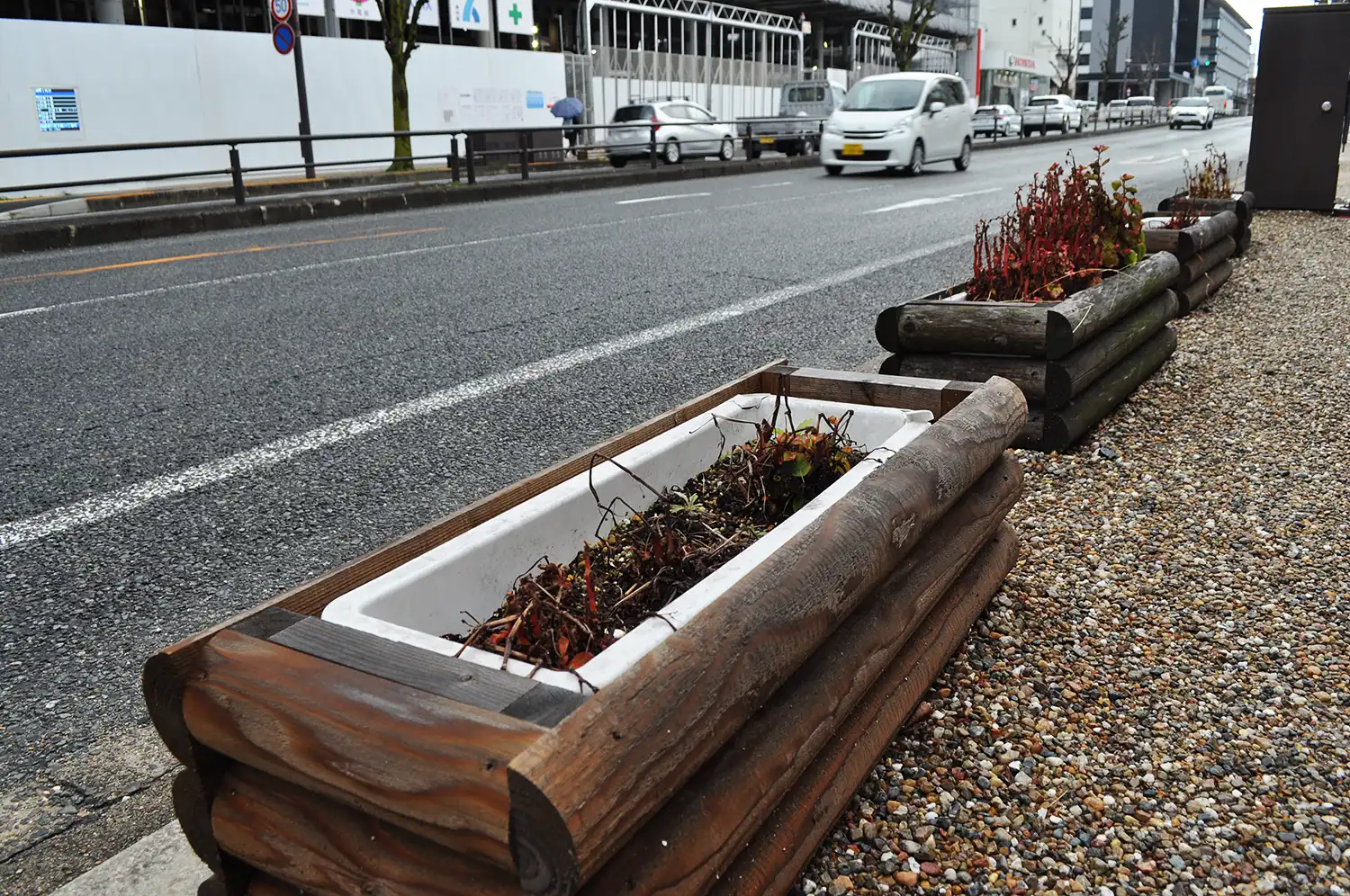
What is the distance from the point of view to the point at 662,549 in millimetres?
2205

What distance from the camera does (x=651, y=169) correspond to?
791 inches

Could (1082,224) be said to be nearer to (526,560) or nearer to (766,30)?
(526,560)

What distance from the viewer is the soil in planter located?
1.88 metres

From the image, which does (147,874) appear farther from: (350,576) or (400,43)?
(400,43)

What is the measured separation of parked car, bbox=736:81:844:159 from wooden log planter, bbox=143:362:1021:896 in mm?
21141

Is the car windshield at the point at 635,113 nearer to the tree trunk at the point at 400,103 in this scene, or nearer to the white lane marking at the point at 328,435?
the tree trunk at the point at 400,103

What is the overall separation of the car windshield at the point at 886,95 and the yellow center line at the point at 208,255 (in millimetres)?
9818

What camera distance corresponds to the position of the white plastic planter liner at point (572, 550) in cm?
173

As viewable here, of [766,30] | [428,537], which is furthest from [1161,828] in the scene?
[766,30]

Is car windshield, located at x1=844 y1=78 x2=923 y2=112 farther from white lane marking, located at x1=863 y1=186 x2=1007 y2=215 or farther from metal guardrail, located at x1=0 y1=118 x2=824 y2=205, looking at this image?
white lane marking, located at x1=863 y1=186 x2=1007 y2=215

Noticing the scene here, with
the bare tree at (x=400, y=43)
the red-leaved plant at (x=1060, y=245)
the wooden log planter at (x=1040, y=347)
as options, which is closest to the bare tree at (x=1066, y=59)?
the bare tree at (x=400, y=43)

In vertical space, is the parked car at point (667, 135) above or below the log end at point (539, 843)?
above

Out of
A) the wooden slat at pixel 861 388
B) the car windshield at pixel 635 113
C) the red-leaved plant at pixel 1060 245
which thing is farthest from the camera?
the car windshield at pixel 635 113

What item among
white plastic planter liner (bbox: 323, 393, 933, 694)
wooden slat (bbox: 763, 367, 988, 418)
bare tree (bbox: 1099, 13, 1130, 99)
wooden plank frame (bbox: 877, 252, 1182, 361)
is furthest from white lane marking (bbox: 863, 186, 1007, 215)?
bare tree (bbox: 1099, 13, 1130, 99)
